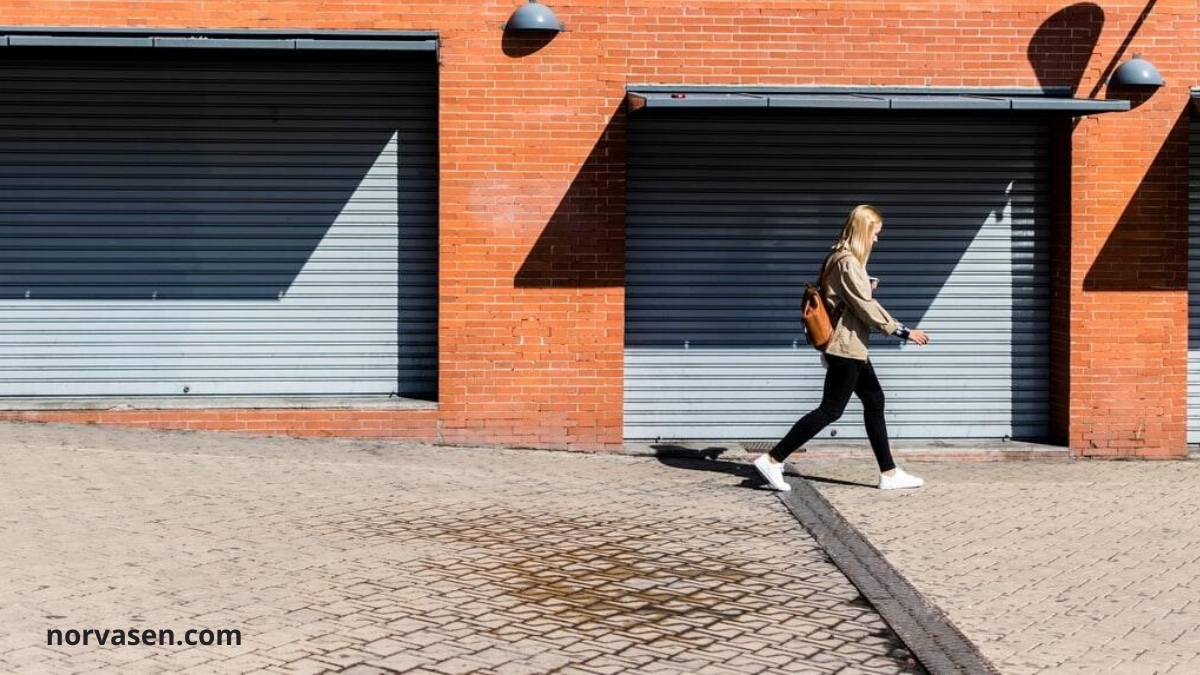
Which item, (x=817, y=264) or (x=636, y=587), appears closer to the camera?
(x=636, y=587)

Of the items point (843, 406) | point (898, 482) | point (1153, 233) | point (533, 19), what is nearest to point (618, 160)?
point (533, 19)

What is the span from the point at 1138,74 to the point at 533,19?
453 cm

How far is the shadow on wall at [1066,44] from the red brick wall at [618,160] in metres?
0.01

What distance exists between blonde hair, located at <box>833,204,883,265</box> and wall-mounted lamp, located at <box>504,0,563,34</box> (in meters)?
2.87

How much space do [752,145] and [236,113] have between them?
3.98 meters

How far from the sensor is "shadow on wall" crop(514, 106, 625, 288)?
1216cm

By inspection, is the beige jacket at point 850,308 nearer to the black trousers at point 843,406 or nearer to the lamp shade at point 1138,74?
the black trousers at point 843,406

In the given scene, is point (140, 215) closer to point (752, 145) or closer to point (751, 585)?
point (752, 145)

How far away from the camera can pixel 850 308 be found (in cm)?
1044

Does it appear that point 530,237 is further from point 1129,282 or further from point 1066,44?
point 1129,282

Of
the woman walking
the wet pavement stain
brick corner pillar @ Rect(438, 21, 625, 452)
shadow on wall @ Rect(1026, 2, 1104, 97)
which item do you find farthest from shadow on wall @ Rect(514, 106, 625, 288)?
shadow on wall @ Rect(1026, 2, 1104, 97)

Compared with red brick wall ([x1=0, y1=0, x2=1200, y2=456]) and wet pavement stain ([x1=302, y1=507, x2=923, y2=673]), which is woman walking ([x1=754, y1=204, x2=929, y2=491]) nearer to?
wet pavement stain ([x1=302, y1=507, x2=923, y2=673])

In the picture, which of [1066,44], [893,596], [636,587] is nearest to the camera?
[893,596]

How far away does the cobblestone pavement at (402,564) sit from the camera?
21.4 feet
